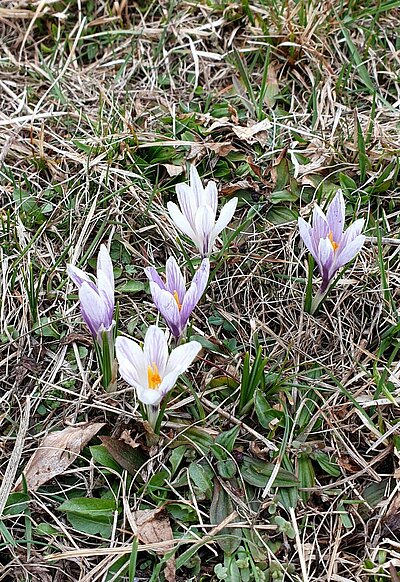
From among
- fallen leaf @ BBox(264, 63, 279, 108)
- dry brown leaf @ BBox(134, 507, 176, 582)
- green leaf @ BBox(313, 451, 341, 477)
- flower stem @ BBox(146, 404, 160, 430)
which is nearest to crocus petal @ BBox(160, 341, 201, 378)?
flower stem @ BBox(146, 404, 160, 430)

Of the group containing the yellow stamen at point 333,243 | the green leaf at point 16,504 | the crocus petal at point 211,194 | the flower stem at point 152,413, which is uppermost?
the crocus petal at point 211,194

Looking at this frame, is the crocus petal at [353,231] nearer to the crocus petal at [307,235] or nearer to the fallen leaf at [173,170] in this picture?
the crocus petal at [307,235]

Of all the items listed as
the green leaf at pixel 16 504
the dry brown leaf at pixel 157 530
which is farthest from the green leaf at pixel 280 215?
the green leaf at pixel 16 504

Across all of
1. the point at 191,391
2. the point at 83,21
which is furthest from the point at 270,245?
the point at 83,21

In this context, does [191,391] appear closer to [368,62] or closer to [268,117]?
[268,117]

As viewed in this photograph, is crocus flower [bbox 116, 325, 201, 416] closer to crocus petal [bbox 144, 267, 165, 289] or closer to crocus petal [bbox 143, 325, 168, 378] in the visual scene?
crocus petal [bbox 143, 325, 168, 378]

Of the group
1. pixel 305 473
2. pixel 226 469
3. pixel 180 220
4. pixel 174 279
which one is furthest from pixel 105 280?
pixel 305 473
